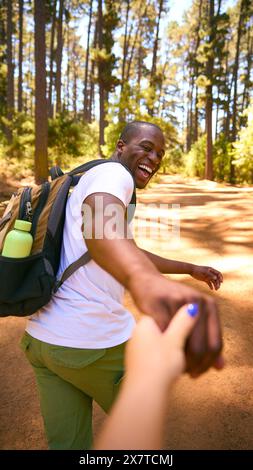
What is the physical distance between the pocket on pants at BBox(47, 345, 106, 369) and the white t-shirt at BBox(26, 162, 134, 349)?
0.02 m

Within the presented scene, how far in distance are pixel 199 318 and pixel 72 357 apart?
32.7 inches

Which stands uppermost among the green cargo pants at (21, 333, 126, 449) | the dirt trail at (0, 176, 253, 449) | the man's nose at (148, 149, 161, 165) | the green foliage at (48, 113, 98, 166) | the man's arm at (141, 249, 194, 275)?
the man's nose at (148, 149, 161, 165)

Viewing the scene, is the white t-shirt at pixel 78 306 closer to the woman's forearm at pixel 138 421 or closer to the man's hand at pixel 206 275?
the man's hand at pixel 206 275

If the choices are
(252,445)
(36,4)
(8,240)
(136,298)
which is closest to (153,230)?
(252,445)

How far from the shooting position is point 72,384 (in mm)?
1436

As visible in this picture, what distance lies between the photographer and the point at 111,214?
1010mm

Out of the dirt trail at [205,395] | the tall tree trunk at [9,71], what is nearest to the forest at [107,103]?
the tall tree trunk at [9,71]

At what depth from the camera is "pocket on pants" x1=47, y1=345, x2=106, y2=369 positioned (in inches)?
52.1

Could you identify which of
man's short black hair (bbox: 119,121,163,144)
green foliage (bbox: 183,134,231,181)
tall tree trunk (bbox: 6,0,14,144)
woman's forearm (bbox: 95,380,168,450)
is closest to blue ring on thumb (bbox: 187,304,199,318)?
woman's forearm (bbox: 95,380,168,450)

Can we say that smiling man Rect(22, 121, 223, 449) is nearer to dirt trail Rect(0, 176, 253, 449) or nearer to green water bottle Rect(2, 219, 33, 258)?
green water bottle Rect(2, 219, 33, 258)

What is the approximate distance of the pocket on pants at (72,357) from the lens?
1324 millimetres

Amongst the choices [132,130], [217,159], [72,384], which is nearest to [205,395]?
[72,384]
